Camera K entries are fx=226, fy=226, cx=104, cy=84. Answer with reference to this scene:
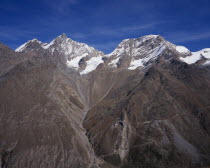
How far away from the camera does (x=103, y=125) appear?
413 ft

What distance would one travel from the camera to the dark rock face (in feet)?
328

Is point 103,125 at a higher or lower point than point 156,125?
lower

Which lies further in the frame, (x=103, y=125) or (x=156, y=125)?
(x=103, y=125)

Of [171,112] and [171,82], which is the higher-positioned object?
[171,82]

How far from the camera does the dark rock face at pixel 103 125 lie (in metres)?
100

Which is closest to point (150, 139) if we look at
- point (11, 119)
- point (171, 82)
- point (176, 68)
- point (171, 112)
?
point (171, 112)

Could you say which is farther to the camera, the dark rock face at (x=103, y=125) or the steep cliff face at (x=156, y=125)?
the steep cliff face at (x=156, y=125)

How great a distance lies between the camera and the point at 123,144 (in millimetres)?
110500

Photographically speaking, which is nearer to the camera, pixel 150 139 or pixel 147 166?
pixel 147 166

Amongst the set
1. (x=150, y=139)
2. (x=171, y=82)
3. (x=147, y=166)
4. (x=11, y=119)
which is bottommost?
Result: (x=147, y=166)

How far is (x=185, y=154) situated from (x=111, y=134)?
36602 mm

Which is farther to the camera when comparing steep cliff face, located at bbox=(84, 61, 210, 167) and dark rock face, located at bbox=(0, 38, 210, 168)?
steep cliff face, located at bbox=(84, 61, 210, 167)

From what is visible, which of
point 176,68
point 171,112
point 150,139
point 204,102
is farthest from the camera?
point 176,68

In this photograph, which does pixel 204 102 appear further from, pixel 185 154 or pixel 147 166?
pixel 147 166
